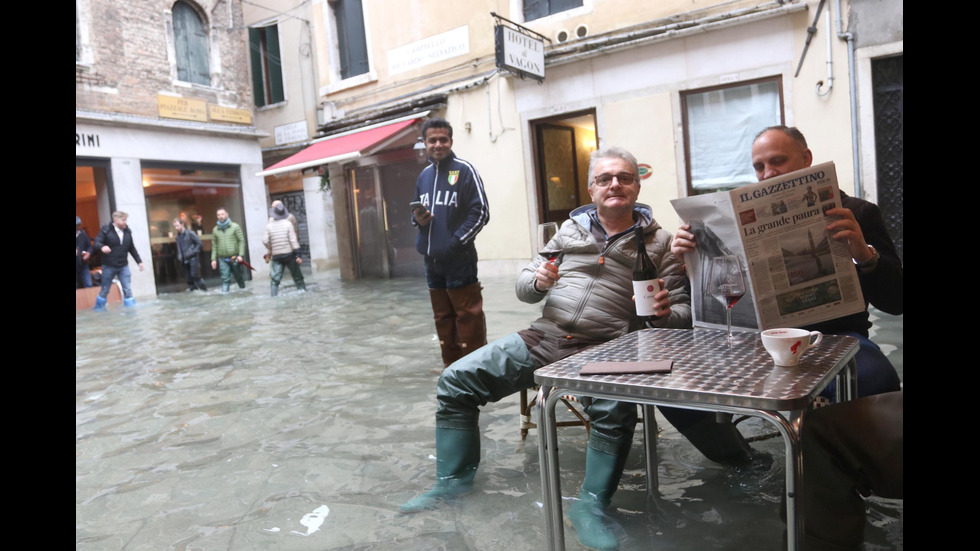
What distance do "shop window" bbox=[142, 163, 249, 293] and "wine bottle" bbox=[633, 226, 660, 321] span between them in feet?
49.8

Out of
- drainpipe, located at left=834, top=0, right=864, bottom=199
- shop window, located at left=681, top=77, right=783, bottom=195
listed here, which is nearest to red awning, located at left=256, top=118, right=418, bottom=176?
shop window, located at left=681, top=77, right=783, bottom=195

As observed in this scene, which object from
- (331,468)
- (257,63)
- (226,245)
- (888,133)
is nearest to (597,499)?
(331,468)

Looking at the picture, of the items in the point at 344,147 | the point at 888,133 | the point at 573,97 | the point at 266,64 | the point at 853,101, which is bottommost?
the point at 888,133

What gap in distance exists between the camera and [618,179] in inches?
114

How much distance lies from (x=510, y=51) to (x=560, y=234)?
7.92m

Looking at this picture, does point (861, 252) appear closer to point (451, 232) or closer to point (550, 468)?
point (550, 468)

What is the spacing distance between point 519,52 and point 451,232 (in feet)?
21.5

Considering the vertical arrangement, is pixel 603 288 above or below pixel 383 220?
below

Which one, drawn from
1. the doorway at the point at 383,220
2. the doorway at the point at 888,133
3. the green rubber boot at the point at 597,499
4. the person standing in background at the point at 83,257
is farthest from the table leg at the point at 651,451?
the person standing in background at the point at 83,257

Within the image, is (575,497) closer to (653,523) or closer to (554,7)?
(653,523)

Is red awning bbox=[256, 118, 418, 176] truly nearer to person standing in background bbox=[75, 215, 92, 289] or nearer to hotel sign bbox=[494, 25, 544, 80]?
hotel sign bbox=[494, 25, 544, 80]

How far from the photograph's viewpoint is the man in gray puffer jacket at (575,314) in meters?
2.82

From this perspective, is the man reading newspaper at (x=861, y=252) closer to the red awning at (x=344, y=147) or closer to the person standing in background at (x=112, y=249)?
the red awning at (x=344, y=147)

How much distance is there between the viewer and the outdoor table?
164 cm
